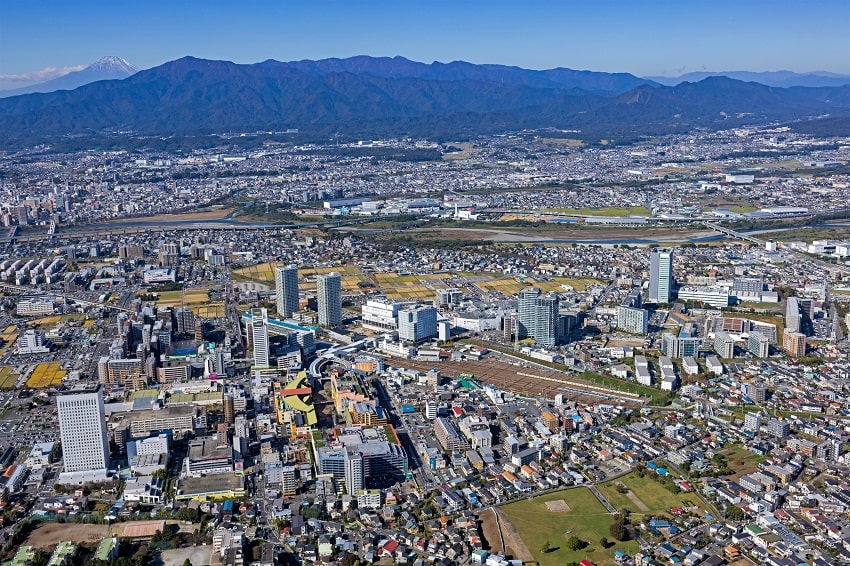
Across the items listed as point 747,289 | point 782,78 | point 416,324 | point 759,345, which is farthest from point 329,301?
point 782,78

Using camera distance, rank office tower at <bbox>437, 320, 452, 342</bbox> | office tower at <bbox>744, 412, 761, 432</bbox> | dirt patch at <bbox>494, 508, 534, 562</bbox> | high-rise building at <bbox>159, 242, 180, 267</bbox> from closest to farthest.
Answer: dirt patch at <bbox>494, 508, 534, 562</bbox> → office tower at <bbox>744, 412, 761, 432</bbox> → office tower at <bbox>437, 320, 452, 342</bbox> → high-rise building at <bbox>159, 242, 180, 267</bbox>

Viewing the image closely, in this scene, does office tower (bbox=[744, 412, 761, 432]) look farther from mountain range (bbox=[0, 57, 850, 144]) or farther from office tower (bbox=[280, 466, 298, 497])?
mountain range (bbox=[0, 57, 850, 144])

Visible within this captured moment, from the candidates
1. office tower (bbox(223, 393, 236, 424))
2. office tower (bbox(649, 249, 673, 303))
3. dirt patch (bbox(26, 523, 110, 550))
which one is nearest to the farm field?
office tower (bbox(649, 249, 673, 303))

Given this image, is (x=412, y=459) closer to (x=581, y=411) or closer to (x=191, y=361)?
(x=581, y=411)

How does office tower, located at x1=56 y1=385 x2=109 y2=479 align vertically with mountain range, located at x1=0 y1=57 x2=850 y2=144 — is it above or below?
below

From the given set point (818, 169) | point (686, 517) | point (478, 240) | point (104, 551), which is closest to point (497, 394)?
point (686, 517)

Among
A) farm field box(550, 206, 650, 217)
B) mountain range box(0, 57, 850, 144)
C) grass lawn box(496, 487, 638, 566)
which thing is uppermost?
mountain range box(0, 57, 850, 144)

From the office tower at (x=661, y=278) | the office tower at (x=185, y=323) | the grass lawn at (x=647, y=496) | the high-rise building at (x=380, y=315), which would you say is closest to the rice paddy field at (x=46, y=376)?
the office tower at (x=185, y=323)

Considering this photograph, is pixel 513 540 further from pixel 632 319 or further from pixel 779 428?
pixel 632 319
